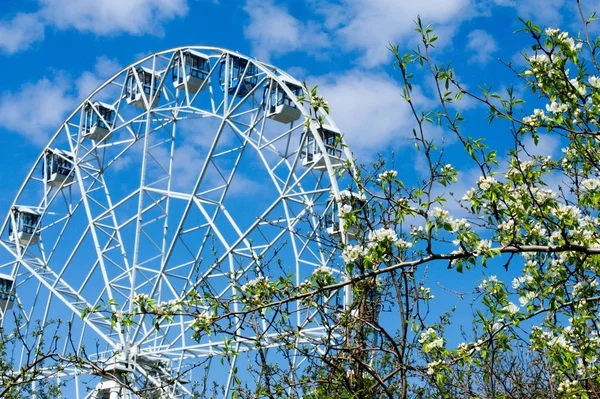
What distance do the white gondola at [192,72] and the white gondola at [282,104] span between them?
139 inches

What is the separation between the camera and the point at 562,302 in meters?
8.23

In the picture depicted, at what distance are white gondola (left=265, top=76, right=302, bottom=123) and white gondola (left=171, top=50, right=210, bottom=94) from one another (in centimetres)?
354

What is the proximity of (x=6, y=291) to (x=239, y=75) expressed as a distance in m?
16.5

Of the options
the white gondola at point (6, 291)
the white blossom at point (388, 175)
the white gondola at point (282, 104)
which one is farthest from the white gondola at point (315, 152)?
the white gondola at point (6, 291)

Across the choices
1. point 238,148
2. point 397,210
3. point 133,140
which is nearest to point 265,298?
point 397,210

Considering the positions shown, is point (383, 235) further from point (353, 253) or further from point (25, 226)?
point (25, 226)

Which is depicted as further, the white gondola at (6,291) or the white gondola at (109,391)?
the white gondola at (6,291)

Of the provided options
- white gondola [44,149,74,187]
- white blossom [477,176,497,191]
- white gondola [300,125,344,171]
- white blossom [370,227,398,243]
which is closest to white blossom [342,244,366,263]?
white blossom [370,227,398,243]

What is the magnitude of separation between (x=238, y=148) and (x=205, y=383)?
13.4 meters

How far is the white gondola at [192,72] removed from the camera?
99.0ft

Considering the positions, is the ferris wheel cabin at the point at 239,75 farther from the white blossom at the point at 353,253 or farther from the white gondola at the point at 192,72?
the white blossom at the point at 353,253

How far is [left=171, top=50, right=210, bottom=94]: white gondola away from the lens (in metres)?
30.2

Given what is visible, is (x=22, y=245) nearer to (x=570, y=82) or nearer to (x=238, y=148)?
(x=238, y=148)

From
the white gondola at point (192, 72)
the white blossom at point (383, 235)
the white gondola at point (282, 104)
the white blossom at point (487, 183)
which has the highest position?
the white gondola at point (192, 72)
